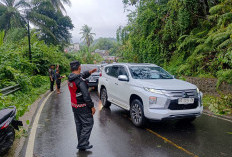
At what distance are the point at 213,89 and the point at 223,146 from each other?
248 inches

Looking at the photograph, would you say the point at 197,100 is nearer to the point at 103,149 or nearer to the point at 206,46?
the point at 103,149

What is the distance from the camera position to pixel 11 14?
27.2 meters

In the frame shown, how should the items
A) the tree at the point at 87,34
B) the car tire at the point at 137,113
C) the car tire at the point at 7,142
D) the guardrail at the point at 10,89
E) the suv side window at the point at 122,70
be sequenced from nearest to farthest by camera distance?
the car tire at the point at 7,142
the car tire at the point at 137,113
the suv side window at the point at 122,70
the guardrail at the point at 10,89
the tree at the point at 87,34

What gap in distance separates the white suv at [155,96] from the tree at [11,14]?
959 inches

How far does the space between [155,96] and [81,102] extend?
2029mm

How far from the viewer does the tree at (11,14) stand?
2666cm

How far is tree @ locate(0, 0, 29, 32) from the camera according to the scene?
26.7 metres

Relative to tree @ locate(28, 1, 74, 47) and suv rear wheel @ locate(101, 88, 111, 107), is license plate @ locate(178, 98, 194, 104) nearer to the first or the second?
suv rear wheel @ locate(101, 88, 111, 107)

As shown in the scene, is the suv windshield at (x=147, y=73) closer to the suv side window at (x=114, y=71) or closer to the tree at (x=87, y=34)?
the suv side window at (x=114, y=71)

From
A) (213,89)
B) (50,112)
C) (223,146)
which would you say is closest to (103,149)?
(223,146)

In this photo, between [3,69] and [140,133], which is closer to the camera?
[140,133]

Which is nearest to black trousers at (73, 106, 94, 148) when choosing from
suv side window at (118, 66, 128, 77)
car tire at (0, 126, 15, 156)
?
car tire at (0, 126, 15, 156)

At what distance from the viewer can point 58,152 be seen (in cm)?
454

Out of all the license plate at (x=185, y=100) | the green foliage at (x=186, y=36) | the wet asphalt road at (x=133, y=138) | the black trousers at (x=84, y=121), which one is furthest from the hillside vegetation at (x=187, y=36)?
the black trousers at (x=84, y=121)
